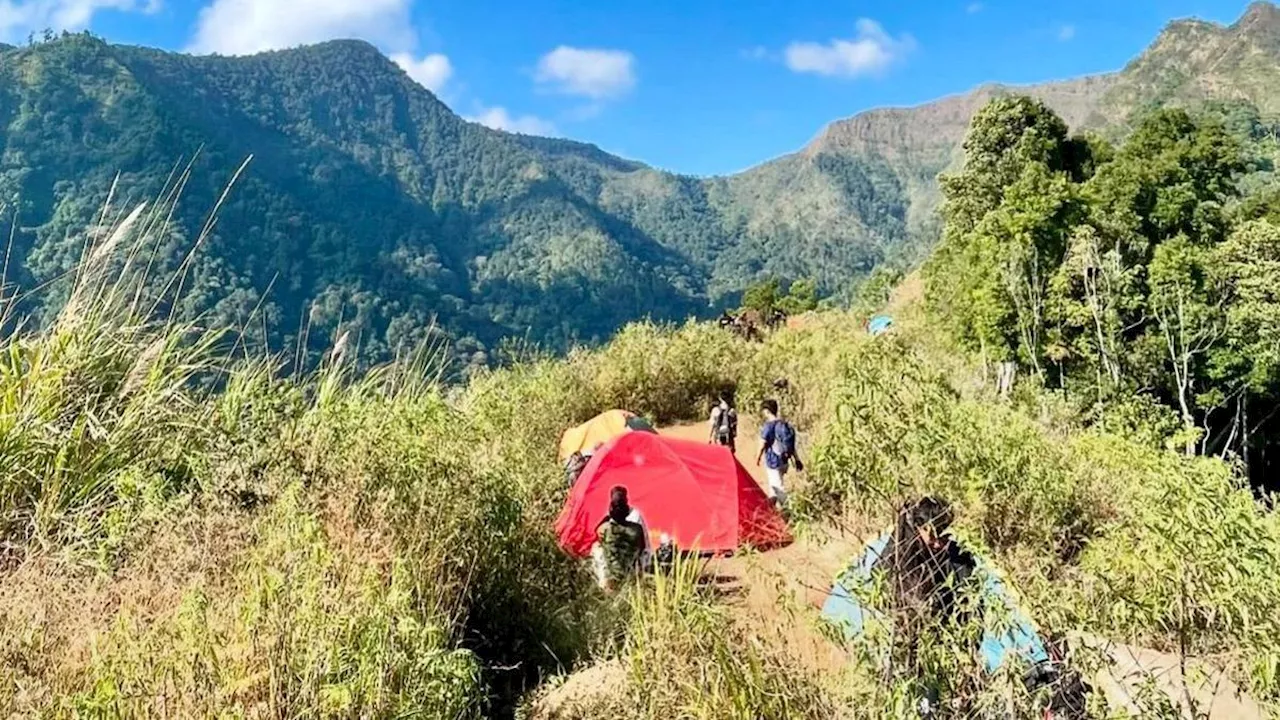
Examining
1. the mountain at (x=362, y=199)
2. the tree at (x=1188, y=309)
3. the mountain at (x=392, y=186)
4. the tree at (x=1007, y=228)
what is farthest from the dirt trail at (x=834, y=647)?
the mountain at (x=392, y=186)

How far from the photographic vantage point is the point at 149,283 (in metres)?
3.81

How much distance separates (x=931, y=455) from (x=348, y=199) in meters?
137

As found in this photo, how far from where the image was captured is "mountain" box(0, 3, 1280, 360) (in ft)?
299

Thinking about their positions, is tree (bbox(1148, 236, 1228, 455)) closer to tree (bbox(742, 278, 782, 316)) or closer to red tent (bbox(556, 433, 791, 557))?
red tent (bbox(556, 433, 791, 557))

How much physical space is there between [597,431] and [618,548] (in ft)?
15.2

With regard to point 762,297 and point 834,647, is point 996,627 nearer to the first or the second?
point 834,647

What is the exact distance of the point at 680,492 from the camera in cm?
809

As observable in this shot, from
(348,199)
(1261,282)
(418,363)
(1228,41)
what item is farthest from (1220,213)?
(1228,41)

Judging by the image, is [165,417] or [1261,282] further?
[1261,282]

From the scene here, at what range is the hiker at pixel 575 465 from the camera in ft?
28.6

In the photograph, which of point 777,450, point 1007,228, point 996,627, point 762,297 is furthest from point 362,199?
point 996,627

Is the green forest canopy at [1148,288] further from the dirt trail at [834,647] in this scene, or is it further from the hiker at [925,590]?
the hiker at [925,590]

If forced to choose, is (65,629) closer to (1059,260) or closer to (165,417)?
(165,417)

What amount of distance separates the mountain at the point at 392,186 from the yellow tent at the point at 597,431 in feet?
139
